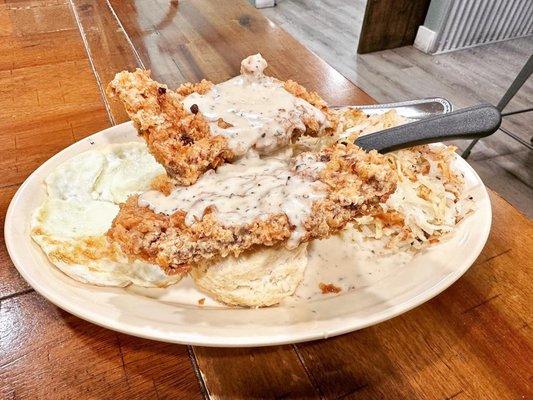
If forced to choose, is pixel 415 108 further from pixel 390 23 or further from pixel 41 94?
pixel 390 23

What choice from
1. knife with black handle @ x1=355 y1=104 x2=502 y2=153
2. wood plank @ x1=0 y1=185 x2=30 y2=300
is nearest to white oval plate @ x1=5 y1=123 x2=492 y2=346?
wood plank @ x1=0 y1=185 x2=30 y2=300

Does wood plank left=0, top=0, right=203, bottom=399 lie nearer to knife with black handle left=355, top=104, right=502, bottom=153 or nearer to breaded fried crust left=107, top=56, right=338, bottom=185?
breaded fried crust left=107, top=56, right=338, bottom=185

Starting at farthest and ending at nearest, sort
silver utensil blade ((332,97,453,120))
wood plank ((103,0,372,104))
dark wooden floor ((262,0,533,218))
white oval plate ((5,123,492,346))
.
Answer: dark wooden floor ((262,0,533,218)) → wood plank ((103,0,372,104)) → silver utensil blade ((332,97,453,120)) → white oval plate ((5,123,492,346))

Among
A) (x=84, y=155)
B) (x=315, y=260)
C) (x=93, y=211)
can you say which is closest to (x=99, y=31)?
(x=84, y=155)

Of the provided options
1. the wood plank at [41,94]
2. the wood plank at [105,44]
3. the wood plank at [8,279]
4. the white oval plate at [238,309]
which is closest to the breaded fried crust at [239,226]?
the white oval plate at [238,309]

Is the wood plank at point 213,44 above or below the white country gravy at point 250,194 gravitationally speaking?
below

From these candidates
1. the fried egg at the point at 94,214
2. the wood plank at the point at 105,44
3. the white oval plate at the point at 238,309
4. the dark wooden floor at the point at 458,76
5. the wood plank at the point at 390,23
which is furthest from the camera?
the wood plank at the point at 390,23

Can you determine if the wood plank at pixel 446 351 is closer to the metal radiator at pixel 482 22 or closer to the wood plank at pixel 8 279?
the wood plank at pixel 8 279
